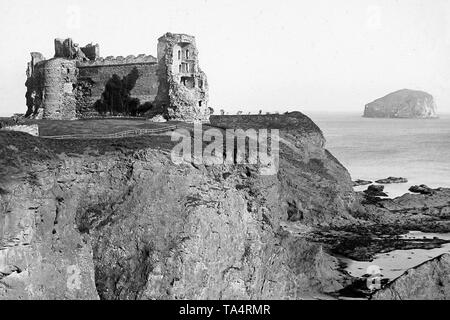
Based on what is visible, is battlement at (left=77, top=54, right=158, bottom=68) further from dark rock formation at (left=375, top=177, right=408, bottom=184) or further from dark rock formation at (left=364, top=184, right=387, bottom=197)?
dark rock formation at (left=375, top=177, right=408, bottom=184)

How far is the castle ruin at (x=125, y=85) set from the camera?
47844 millimetres

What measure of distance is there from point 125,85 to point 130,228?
73.9 ft

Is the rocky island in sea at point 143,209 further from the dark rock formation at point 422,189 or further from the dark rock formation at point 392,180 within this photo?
the dark rock formation at point 392,180

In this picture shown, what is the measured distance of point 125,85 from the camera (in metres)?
49.7

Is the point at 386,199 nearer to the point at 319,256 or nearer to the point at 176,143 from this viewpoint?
the point at 319,256

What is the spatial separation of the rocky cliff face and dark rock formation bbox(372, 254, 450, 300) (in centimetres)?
573

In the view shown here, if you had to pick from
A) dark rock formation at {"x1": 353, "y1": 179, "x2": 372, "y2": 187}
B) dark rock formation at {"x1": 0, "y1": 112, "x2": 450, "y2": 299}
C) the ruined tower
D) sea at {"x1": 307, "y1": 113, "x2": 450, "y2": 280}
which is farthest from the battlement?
dark rock formation at {"x1": 353, "y1": 179, "x2": 372, "y2": 187}

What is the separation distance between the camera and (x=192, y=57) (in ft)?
159

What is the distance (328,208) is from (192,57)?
72.6 feet

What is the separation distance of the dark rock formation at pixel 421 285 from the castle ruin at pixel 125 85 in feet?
74.1

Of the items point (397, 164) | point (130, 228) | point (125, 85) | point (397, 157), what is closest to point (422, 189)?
point (397, 164)

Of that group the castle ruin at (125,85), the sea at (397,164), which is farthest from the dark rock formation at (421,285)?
the castle ruin at (125,85)

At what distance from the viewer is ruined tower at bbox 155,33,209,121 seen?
4762 cm
